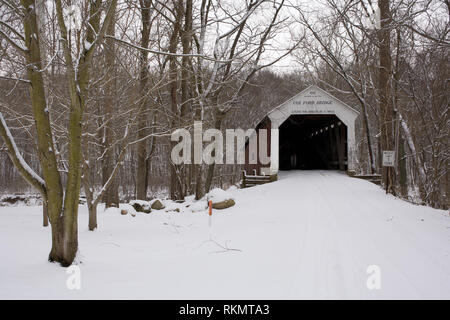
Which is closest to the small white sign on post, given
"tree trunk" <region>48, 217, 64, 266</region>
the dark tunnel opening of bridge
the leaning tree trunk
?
the leaning tree trunk

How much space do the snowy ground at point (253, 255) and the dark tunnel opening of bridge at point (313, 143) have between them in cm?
792

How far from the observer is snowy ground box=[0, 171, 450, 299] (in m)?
3.65

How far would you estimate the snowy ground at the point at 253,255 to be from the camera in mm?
3650

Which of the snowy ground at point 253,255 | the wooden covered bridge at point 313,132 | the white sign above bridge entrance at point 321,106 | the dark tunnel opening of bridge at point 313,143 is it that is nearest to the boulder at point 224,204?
the snowy ground at point 253,255

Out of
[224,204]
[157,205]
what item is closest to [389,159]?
[224,204]

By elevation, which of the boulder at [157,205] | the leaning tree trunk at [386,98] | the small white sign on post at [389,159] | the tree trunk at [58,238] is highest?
the leaning tree trunk at [386,98]

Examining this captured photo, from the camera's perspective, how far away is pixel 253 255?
4949 millimetres

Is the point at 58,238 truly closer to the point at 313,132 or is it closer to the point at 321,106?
the point at 321,106

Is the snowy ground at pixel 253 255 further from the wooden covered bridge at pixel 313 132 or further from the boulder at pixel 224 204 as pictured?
the wooden covered bridge at pixel 313 132

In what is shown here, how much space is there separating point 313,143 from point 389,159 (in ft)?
39.4

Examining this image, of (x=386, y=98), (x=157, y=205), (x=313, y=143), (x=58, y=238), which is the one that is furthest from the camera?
(x=313, y=143)

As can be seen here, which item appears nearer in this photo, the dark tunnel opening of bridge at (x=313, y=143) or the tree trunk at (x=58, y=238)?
the tree trunk at (x=58, y=238)

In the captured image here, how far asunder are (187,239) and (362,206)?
4381 mm
